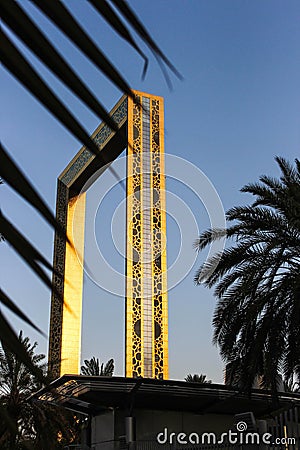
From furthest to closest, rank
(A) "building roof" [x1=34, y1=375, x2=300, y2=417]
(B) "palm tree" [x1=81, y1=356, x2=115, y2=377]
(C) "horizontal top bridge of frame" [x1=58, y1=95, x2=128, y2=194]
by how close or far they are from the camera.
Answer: (B) "palm tree" [x1=81, y1=356, x2=115, y2=377], (C) "horizontal top bridge of frame" [x1=58, y1=95, x2=128, y2=194], (A) "building roof" [x1=34, y1=375, x2=300, y2=417]

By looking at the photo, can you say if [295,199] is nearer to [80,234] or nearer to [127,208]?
[127,208]

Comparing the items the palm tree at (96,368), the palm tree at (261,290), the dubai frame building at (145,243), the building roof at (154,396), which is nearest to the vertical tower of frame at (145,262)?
the dubai frame building at (145,243)

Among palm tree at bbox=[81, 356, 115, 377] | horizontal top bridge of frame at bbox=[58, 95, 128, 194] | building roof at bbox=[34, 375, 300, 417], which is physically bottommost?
building roof at bbox=[34, 375, 300, 417]

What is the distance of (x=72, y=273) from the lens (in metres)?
29.9

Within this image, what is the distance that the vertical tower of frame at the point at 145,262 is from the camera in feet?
74.1

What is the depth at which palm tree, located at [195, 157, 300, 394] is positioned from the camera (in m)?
12.9

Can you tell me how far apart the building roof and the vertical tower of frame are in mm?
950

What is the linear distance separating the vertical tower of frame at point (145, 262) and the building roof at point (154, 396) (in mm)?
950

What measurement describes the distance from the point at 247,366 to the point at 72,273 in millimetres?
17455

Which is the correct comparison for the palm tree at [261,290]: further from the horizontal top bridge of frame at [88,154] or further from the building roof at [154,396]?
the horizontal top bridge of frame at [88,154]

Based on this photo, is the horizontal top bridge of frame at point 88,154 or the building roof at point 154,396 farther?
the horizontal top bridge of frame at point 88,154

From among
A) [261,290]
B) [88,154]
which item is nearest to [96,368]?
[88,154]

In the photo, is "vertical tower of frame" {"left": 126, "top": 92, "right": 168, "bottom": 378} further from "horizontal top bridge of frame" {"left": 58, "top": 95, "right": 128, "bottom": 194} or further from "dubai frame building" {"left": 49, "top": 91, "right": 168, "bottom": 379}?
"horizontal top bridge of frame" {"left": 58, "top": 95, "right": 128, "bottom": 194}

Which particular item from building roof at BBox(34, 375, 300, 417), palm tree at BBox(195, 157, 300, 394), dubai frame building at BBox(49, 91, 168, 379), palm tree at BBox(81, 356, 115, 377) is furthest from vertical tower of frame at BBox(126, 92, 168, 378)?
palm tree at BBox(81, 356, 115, 377)
